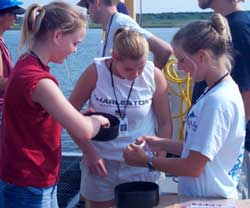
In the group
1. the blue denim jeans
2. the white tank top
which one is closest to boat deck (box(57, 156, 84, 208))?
the white tank top

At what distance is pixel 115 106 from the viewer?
2881 millimetres

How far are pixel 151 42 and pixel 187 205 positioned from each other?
185cm

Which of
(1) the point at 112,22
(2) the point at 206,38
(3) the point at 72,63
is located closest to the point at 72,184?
(1) the point at 112,22

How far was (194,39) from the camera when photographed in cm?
239

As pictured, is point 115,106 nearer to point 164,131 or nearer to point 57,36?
point 164,131

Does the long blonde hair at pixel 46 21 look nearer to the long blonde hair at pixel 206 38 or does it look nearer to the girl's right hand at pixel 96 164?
the long blonde hair at pixel 206 38

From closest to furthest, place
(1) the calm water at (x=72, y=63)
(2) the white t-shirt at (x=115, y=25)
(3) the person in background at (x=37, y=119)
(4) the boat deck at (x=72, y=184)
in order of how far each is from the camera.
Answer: (3) the person in background at (x=37, y=119) → (2) the white t-shirt at (x=115, y=25) → (4) the boat deck at (x=72, y=184) → (1) the calm water at (x=72, y=63)

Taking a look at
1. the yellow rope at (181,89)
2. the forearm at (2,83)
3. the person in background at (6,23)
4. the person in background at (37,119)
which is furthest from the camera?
the yellow rope at (181,89)

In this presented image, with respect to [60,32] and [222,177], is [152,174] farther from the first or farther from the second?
[60,32]

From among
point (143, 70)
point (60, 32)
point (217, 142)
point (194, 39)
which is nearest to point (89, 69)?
point (143, 70)

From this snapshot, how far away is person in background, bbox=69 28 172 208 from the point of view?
288 centimetres

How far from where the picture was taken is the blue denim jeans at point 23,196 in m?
2.45

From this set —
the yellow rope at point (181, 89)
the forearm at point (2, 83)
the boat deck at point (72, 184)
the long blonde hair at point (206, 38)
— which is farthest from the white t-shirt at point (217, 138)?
the yellow rope at point (181, 89)

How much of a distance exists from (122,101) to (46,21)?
0.63 m
